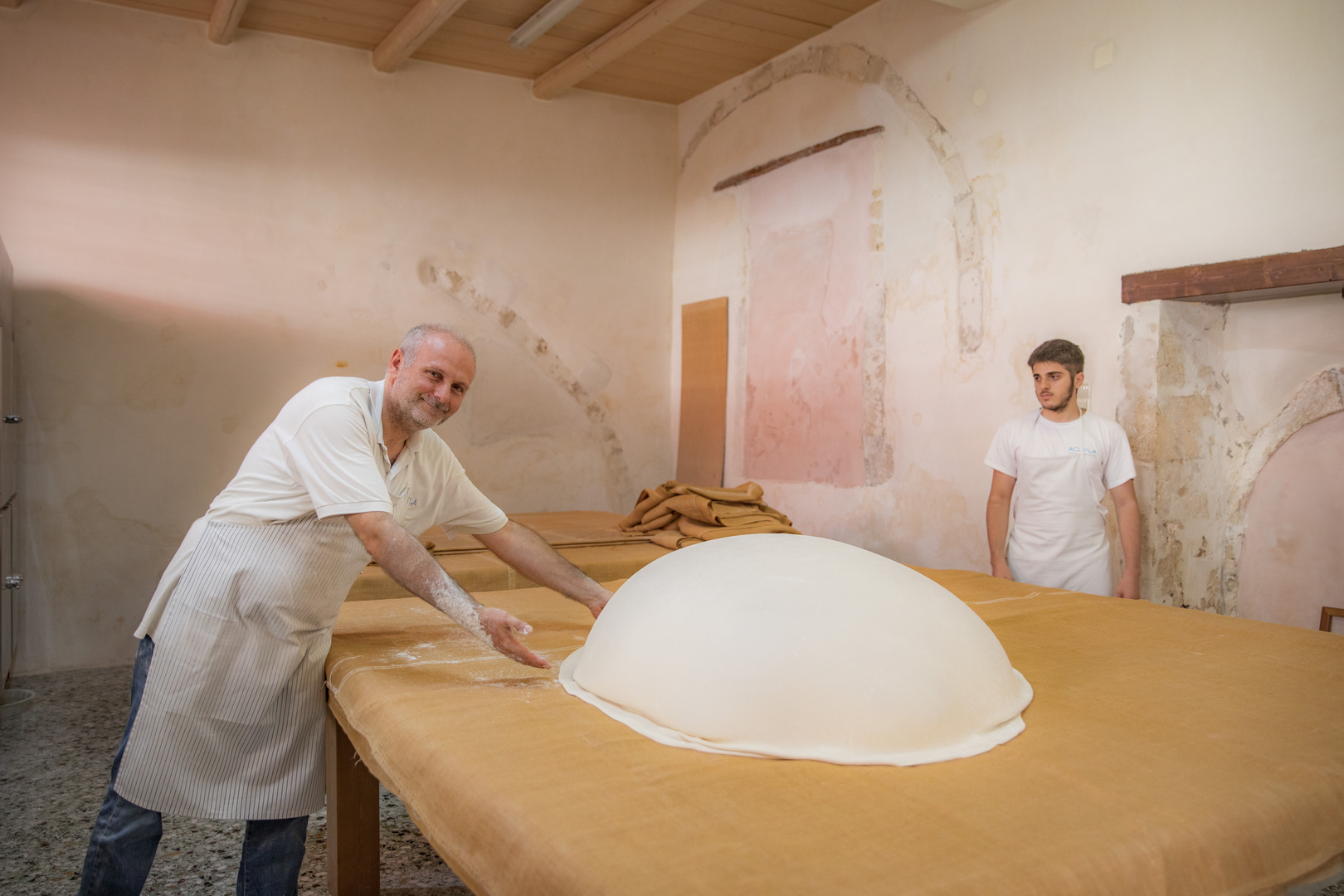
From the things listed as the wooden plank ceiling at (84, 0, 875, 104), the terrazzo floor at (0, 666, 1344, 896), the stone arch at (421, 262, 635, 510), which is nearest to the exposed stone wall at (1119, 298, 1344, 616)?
the terrazzo floor at (0, 666, 1344, 896)

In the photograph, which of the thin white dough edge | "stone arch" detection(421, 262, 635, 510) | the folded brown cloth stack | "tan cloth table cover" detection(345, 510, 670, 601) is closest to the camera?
the thin white dough edge

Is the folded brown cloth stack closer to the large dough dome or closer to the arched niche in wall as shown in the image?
the arched niche in wall

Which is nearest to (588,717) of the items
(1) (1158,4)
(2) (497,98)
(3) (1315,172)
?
(3) (1315,172)

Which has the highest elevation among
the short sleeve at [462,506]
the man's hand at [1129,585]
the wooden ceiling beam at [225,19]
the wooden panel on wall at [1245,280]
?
the wooden ceiling beam at [225,19]

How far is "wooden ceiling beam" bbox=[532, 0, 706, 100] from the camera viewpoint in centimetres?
373

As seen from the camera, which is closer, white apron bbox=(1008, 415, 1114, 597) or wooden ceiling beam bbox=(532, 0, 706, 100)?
white apron bbox=(1008, 415, 1114, 597)

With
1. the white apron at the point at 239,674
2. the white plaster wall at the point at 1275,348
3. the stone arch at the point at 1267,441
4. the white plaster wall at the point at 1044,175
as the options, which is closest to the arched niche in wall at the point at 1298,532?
the stone arch at the point at 1267,441

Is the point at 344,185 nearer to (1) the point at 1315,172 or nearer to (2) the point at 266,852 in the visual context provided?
(2) the point at 266,852

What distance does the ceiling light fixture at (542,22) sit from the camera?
3.74 m

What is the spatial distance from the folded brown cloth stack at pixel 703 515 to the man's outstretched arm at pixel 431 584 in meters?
1.69

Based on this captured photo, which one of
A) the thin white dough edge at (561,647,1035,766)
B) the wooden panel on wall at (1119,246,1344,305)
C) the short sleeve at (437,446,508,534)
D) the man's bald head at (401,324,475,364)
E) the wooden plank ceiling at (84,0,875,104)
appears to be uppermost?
the wooden plank ceiling at (84,0,875,104)

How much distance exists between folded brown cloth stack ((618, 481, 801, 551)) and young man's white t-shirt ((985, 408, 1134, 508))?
2.72 feet

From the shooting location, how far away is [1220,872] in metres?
0.89

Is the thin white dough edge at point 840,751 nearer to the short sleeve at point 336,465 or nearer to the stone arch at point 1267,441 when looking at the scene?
the short sleeve at point 336,465
